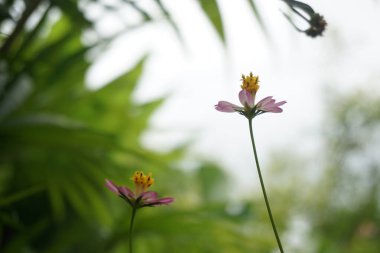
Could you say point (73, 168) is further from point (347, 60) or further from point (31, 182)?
point (347, 60)

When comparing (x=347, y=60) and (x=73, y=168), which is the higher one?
(x=347, y=60)

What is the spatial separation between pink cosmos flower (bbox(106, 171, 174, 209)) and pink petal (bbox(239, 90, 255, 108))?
1.7 inches

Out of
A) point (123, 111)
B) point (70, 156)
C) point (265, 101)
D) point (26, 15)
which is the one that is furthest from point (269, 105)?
point (123, 111)

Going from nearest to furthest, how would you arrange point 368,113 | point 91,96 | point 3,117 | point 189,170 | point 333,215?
point 3,117
point 91,96
point 189,170
point 333,215
point 368,113

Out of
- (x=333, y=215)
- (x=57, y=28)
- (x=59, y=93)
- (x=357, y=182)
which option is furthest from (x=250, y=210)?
(x=357, y=182)

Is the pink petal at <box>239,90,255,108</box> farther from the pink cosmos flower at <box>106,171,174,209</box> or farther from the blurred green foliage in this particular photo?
the blurred green foliage

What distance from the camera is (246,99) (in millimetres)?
157

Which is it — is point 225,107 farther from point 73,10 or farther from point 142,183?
point 73,10

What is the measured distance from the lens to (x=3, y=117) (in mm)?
475

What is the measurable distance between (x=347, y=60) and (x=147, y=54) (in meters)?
2.72

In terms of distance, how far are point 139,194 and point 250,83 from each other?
6 centimetres

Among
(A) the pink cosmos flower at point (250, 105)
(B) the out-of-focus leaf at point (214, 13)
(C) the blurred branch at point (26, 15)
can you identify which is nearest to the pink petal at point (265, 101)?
(A) the pink cosmos flower at point (250, 105)

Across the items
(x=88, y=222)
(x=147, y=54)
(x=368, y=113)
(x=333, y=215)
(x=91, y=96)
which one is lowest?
(x=88, y=222)

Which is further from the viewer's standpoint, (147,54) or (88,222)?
(147,54)
